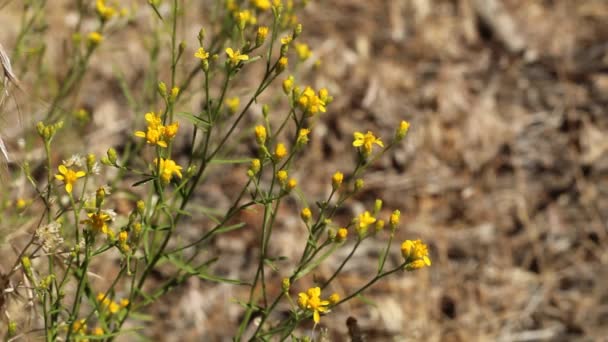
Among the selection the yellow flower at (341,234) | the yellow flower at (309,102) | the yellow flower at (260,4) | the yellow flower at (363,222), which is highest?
the yellow flower at (260,4)

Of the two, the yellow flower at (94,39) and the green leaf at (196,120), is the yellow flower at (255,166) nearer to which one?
the green leaf at (196,120)

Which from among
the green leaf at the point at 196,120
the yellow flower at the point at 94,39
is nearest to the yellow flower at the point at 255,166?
the green leaf at the point at 196,120

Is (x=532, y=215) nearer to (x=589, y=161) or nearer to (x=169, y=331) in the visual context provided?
(x=589, y=161)

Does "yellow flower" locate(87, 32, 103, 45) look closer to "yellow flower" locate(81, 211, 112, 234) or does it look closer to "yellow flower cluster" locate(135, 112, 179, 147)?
"yellow flower cluster" locate(135, 112, 179, 147)

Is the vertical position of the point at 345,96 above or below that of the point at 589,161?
above

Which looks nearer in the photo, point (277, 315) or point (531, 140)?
point (277, 315)

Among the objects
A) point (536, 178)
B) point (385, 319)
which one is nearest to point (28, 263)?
point (385, 319)
